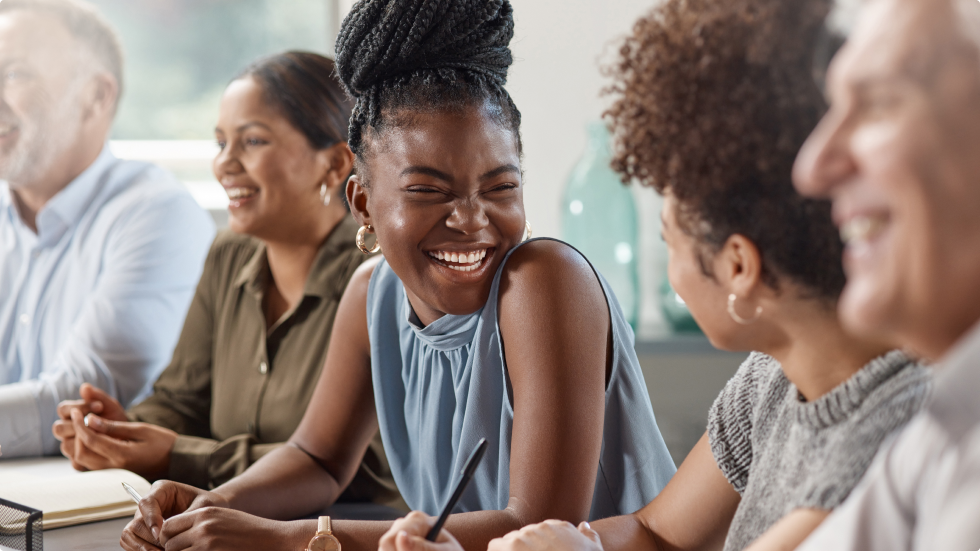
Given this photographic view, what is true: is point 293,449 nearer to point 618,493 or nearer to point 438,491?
point 438,491

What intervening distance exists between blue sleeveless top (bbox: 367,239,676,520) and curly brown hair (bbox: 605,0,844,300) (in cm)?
37

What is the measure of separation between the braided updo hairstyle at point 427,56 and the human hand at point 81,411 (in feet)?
2.67

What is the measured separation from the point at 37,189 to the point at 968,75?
2.19 m

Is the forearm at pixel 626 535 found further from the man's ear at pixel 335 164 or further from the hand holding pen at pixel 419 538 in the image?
the man's ear at pixel 335 164

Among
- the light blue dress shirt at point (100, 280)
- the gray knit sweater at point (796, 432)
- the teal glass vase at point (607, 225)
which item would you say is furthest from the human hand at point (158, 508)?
the teal glass vase at point (607, 225)

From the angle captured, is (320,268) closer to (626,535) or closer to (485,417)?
(485,417)

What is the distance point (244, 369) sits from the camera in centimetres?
162

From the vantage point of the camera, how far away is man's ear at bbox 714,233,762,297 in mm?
626

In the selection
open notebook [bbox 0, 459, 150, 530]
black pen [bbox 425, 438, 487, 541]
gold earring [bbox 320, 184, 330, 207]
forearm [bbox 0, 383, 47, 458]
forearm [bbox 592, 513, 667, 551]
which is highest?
gold earring [bbox 320, 184, 330, 207]

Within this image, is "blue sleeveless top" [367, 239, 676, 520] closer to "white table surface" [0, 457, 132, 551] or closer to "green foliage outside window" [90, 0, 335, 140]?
"white table surface" [0, 457, 132, 551]

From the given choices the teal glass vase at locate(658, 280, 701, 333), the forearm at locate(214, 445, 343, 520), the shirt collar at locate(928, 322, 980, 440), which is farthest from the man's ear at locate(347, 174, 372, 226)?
the teal glass vase at locate(658, 280, 701, 333)

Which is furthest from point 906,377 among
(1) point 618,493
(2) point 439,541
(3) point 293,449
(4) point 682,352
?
(4) point 682,352

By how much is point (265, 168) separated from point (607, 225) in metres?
0.80

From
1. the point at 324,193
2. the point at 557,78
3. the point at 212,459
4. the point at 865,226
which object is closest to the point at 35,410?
the point at 212,459
